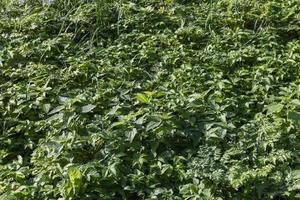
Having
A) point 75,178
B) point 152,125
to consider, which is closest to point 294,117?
point 152,125

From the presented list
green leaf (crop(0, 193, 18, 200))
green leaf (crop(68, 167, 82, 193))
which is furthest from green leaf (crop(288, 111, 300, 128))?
green leaf (crop(0, 193, 18, 200))

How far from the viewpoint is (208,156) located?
2.89 meters

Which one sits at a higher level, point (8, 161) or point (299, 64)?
point (299, 64)

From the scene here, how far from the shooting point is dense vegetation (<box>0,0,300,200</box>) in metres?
2.79

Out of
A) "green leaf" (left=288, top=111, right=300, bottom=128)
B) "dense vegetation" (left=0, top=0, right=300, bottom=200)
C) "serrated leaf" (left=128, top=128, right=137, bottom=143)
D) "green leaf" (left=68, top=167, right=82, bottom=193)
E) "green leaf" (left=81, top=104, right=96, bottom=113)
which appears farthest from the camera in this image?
"green leaf" (left=81, top=104, right=96, bottom=113)

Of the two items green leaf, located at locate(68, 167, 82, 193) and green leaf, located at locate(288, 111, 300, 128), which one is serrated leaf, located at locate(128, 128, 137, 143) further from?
green leaf, located at locate(288, 111, 300, 128)

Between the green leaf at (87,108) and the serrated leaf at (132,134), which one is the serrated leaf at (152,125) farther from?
the green leaf at (87,108)

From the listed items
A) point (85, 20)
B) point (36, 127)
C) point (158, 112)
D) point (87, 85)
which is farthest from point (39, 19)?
point (158, 112)

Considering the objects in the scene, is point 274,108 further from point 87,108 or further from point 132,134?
point 87,108

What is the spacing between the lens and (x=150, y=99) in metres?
3.30

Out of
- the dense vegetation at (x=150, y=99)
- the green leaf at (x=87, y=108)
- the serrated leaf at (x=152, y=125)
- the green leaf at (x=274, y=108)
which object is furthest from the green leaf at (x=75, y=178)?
the green leaf at (x=274, y=108)

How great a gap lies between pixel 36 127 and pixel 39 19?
1.60 m

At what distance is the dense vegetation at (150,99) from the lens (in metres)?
2.79

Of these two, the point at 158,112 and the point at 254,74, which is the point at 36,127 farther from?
the point at 254,74
